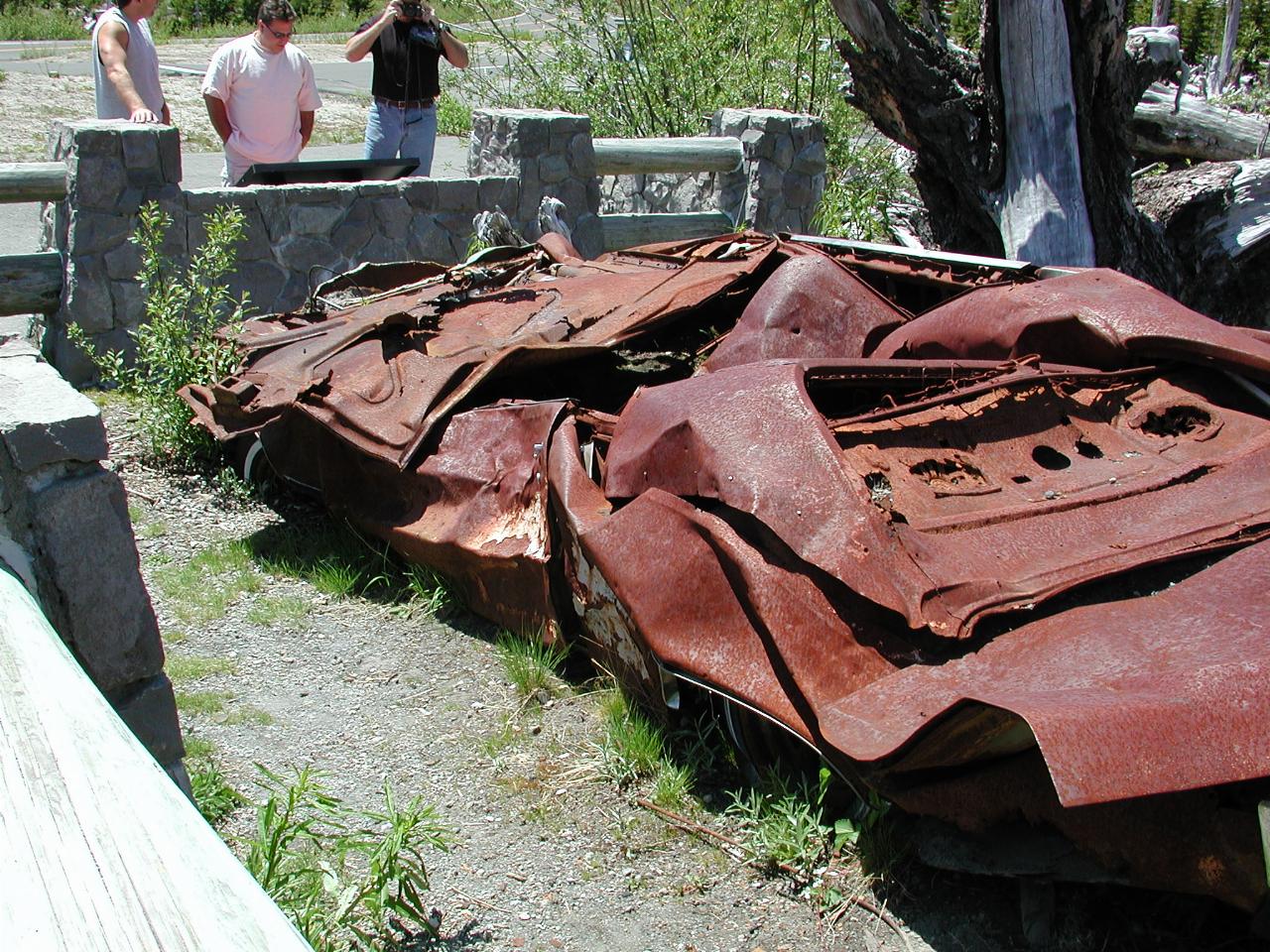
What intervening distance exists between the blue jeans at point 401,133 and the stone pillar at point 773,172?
224cm

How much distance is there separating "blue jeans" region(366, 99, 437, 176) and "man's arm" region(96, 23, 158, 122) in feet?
5.28

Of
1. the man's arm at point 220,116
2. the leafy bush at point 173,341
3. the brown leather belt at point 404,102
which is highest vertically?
the brown leather belt at point 404,102

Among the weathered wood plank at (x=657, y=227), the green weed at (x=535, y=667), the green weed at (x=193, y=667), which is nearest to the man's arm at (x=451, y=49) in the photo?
the weathered wood plank at (x=657, y=227)

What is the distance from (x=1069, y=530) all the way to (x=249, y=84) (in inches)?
232

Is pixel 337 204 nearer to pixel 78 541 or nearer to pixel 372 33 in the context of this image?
pixel 372 33

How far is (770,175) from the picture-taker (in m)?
8.92

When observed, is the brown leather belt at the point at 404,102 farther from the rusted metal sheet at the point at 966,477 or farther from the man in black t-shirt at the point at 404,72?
the rusted metal sheet at the point at 966,477

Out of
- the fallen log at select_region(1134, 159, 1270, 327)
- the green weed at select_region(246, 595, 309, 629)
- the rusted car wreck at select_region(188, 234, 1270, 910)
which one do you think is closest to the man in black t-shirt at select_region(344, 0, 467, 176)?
the rusted car wreck at select_region(188, 234, 1270, 910)

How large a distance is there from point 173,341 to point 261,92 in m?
2.16

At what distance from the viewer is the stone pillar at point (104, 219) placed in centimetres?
640

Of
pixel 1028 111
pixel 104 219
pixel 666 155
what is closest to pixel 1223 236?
pixel 1028 111

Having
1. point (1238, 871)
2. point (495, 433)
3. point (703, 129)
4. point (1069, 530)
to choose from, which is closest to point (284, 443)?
point (495, 433)

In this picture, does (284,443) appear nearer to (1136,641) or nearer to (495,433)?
(495,433)

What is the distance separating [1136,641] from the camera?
2.59 metres
